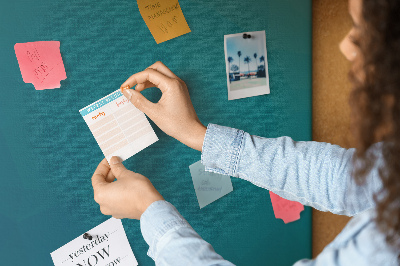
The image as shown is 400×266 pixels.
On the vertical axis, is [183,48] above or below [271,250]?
above

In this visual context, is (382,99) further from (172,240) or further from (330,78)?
(330,78)

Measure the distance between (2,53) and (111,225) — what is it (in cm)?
39

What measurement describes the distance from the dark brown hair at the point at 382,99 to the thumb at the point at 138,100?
1.20 ft

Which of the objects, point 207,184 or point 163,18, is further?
point 207,184

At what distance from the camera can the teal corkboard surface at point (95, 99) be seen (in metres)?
0.65

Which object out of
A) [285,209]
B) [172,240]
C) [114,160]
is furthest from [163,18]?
[285,209]

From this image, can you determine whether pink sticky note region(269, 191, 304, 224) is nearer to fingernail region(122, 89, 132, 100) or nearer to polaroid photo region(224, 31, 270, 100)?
polaroid photo region(224, 31, 270, 100)

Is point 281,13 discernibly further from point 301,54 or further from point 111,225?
point 111,225

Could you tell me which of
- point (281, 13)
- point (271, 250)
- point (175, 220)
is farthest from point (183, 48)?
point (271, 250)

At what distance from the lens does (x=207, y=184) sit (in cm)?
82

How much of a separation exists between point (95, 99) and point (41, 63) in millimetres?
115

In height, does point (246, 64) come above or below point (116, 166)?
above

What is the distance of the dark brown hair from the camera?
409 millimetres

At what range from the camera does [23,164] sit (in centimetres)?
66
